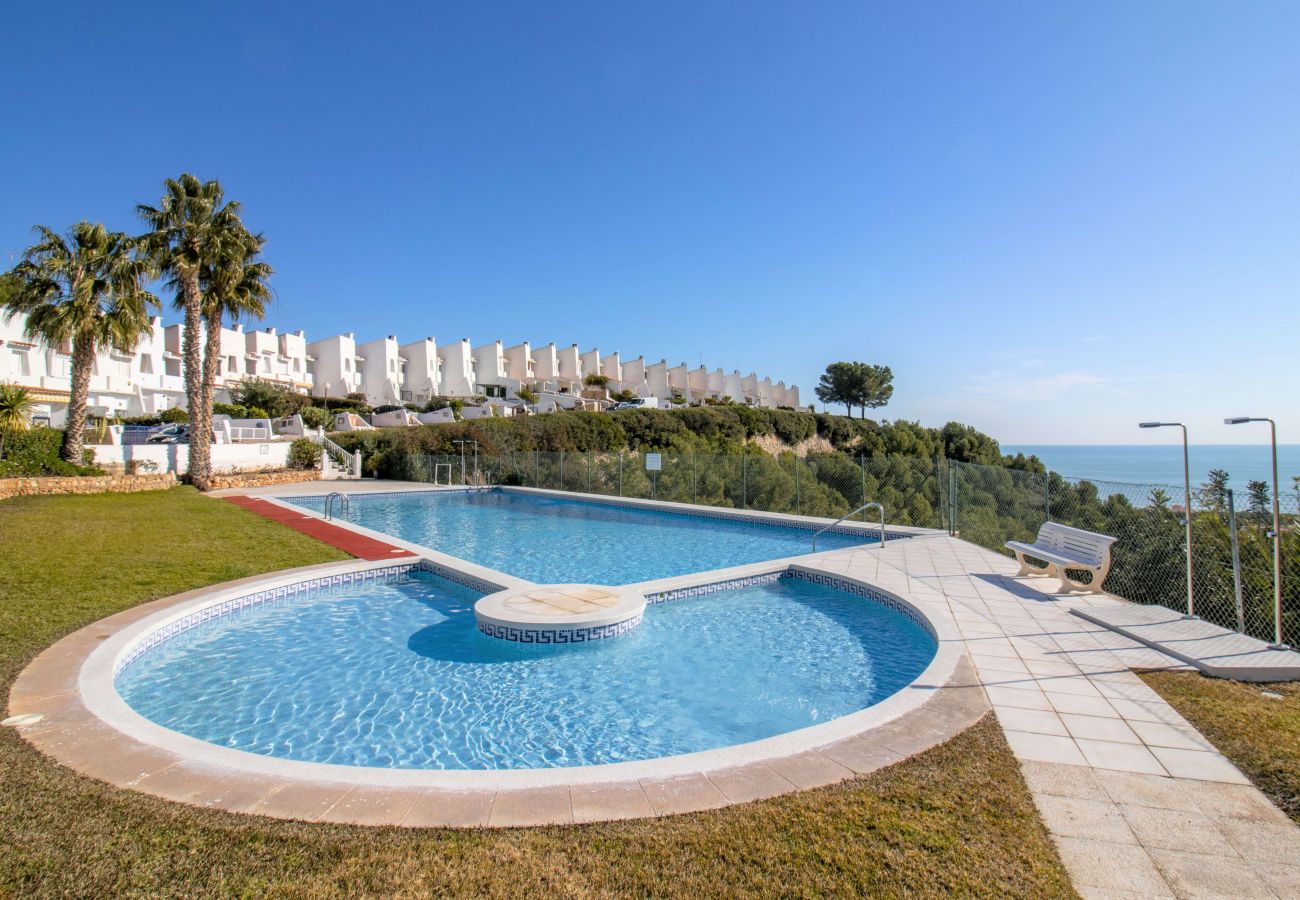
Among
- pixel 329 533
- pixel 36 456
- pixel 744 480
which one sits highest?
pixel 36 456

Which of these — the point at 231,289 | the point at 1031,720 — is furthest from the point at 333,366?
the point at 1031,720

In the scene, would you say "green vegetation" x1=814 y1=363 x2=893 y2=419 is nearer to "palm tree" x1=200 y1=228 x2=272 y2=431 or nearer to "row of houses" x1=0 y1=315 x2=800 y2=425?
"row of houses" x1=0 y1=315 x2=800 y2=425

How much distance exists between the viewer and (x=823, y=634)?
6789mm

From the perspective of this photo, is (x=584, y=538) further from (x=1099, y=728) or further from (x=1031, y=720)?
(x=1099, y=728)

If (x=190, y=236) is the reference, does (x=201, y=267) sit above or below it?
below

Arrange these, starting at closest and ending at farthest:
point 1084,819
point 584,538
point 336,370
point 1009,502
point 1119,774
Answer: point 1084,819 < point 1119,774 < point 1009,502 < point 584,538 < point 336,370

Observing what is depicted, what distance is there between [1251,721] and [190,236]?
82.8 ft

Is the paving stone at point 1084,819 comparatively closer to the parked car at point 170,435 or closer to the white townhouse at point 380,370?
the parked car at point 170,435

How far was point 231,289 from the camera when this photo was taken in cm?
2070

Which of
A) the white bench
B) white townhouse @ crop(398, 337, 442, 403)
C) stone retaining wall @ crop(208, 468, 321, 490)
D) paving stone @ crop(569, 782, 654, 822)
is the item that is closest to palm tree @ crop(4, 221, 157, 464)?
stone retaining wall @ crop(208, 468, 321, 490)

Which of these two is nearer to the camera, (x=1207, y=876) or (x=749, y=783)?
(x=1207, y=876)

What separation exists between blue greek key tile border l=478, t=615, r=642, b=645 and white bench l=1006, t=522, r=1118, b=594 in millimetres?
5098

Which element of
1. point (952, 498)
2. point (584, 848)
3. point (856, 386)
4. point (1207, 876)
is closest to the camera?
point (1207, 876)

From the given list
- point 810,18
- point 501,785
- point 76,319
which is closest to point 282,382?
point 76,319
